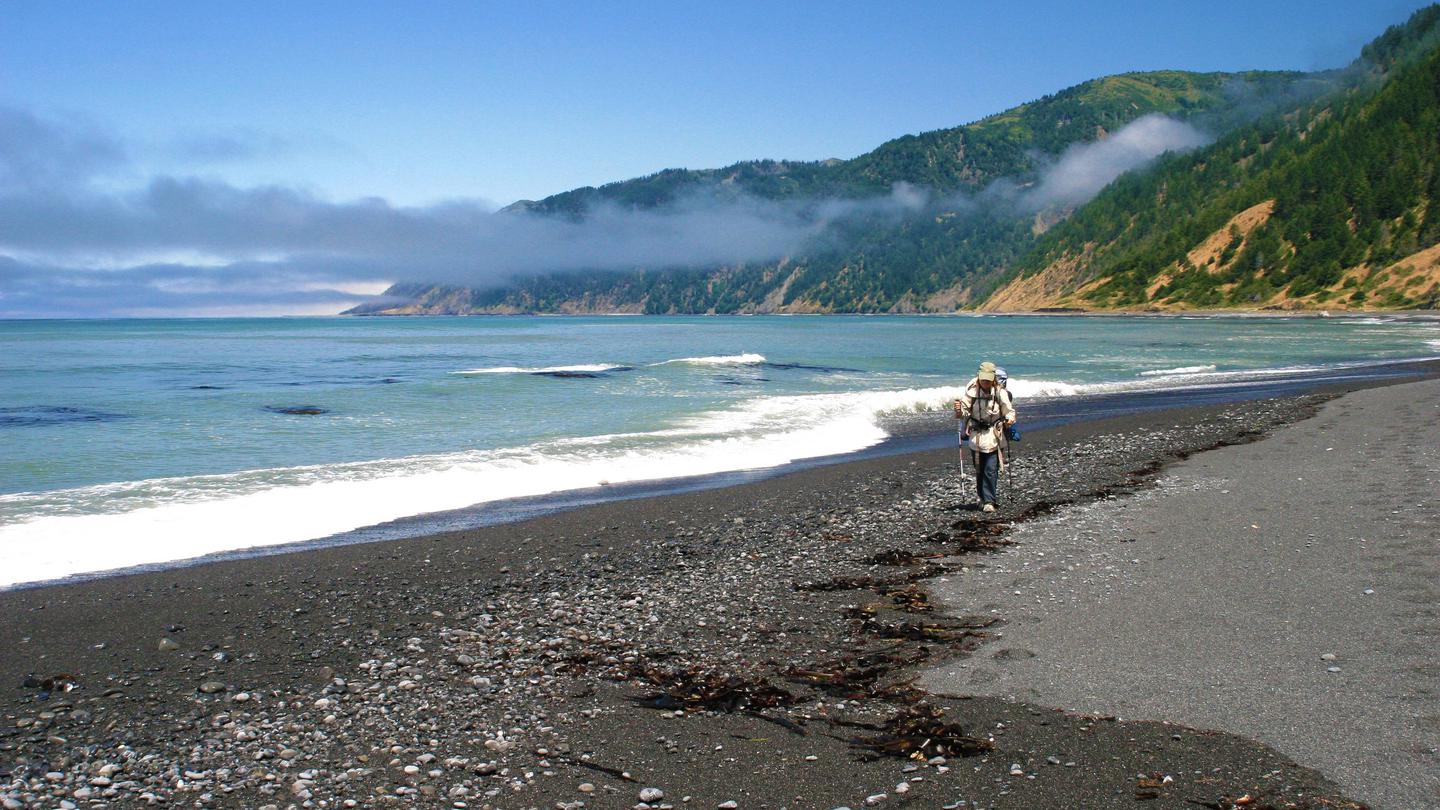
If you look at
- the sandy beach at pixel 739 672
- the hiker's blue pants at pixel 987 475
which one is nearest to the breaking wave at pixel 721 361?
the hiker's blue pants at pixel 987 475

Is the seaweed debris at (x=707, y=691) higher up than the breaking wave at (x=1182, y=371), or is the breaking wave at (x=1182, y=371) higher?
the seaweed debris at (x=707, y=691)

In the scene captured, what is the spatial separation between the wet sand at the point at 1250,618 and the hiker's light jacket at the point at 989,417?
1425 mm

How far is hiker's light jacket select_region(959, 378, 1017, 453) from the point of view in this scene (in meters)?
14.1

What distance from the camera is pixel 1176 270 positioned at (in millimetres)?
180000

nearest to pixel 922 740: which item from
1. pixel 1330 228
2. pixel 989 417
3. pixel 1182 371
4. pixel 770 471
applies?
pixel 989 417

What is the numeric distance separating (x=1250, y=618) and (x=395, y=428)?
23.1 metres

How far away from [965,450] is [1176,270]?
178332mm

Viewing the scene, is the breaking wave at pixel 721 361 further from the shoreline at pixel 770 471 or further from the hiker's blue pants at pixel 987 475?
the hiker's blue pants at pixel 987 475

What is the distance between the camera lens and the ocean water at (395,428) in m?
14.8

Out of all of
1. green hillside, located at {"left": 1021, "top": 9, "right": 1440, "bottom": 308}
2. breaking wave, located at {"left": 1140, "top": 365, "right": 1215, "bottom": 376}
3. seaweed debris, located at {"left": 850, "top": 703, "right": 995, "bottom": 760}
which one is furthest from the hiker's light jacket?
green hillside, located at {"left": 1021, "top": 9, "right": 1440, "bottom": 308}

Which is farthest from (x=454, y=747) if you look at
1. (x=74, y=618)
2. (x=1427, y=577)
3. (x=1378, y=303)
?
(x=1378, y=303)

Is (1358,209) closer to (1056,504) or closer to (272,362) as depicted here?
(272,362)

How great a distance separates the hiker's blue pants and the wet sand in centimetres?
114

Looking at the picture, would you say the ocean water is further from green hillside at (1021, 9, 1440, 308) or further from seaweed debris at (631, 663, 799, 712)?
green hillside at (1021, 9, 1440, 308)
